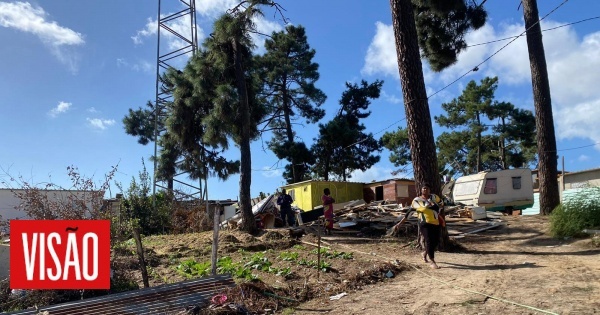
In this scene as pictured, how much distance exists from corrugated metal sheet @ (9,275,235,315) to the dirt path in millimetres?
1463

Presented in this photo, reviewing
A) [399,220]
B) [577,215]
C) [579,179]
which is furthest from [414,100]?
[579,179]

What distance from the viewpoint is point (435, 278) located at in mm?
7906

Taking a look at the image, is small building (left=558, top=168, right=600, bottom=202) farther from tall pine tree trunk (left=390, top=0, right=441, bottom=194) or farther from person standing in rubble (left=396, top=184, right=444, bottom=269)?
person standing in rubble (left=396, top=184, right=444, bottom=269)

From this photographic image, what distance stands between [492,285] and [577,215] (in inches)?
217

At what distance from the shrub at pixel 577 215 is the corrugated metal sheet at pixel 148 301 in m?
8.51

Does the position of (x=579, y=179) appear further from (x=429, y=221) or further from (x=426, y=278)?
(x=426, y=278)

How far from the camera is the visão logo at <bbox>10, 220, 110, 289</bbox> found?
6.84 m

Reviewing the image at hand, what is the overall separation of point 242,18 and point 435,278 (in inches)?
512

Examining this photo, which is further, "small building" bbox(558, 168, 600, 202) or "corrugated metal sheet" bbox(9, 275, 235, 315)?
"small building" bbox(558, 168, 600, 202)

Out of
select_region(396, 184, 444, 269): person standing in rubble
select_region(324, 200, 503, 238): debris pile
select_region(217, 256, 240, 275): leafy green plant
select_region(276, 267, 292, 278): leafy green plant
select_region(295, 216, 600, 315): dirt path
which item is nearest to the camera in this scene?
select_region(295, 216, 600, 315): dirt path

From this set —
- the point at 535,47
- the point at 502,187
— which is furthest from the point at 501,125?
the point at 535,47

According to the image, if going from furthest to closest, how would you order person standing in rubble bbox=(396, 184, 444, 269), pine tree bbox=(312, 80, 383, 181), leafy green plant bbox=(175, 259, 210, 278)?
1. pine tree bbox=(312, 80, 383, 181)
2. person standing in rubble bbox=(396, 184, 444, 269)
3. leafy green plant bbox=(175, 259, 210, 278)

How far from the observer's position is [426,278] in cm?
796

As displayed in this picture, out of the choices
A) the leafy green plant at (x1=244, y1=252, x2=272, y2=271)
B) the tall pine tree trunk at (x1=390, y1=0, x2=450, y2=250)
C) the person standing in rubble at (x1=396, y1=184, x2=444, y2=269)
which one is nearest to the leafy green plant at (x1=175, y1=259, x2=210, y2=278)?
the leafy green plant at (x1=244, y1=252, x2=272, y2=271)
